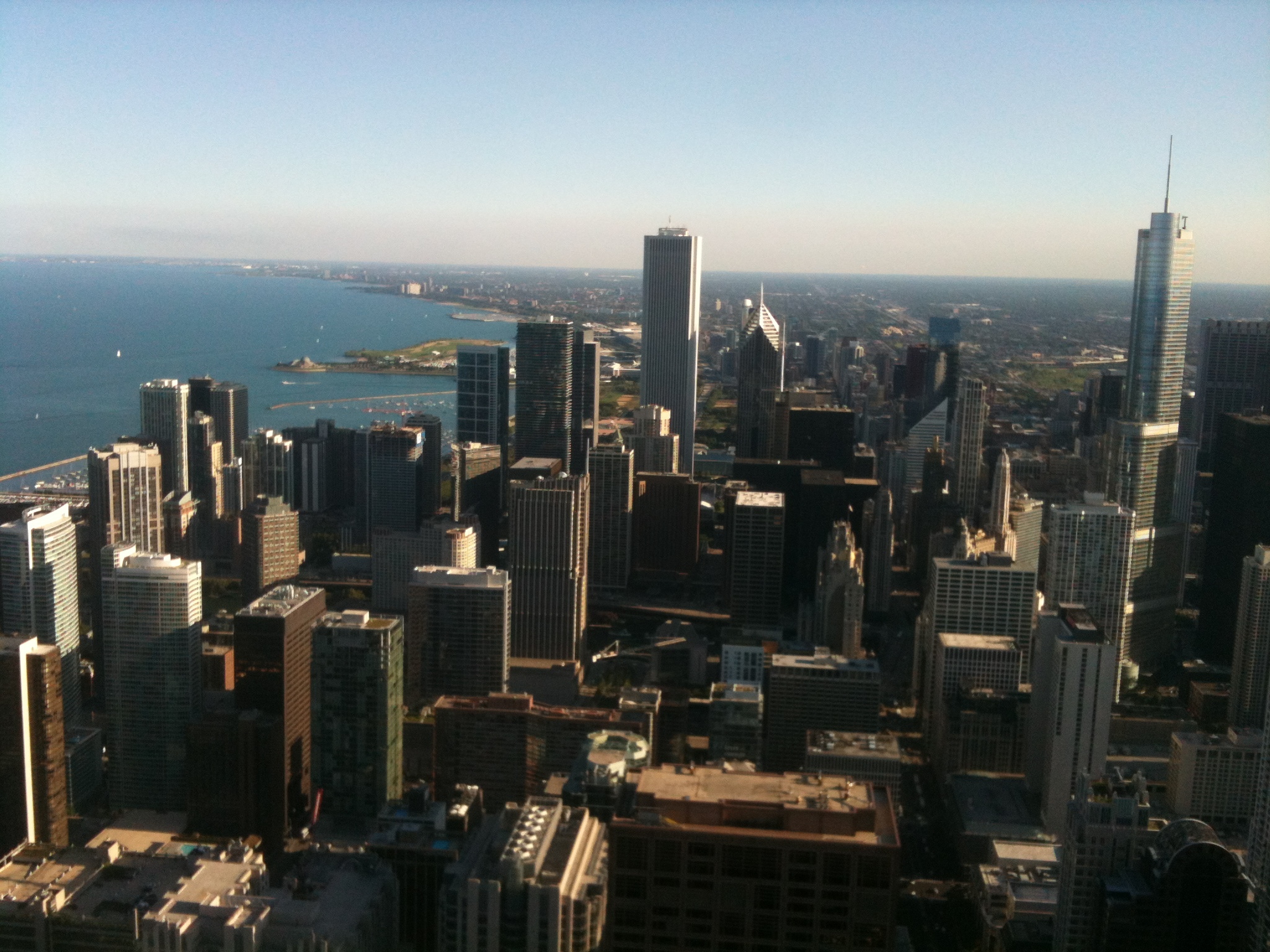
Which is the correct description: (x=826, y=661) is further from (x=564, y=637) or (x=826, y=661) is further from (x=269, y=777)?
(x=269, y=777)

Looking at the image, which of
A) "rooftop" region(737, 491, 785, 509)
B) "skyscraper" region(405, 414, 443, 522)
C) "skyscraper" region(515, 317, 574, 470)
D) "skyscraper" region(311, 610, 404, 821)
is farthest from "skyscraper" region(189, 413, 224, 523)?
"skyscraper" region(311, 610, 404, 821)

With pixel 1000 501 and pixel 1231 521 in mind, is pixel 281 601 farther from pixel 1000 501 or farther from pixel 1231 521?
pixel 1231 521

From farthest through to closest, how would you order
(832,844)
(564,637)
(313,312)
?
(313,312) < (564,637) < (832,844)

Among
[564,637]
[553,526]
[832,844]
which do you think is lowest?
[564,637]

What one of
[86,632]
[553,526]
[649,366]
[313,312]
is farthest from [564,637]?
[313,312]

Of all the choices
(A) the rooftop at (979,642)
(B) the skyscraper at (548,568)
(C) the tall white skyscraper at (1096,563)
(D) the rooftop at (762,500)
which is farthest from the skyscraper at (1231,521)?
(B) the skyscraper at (548,568)

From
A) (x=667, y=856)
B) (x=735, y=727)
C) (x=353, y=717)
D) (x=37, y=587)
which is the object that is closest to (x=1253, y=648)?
(x=735, y=727)
